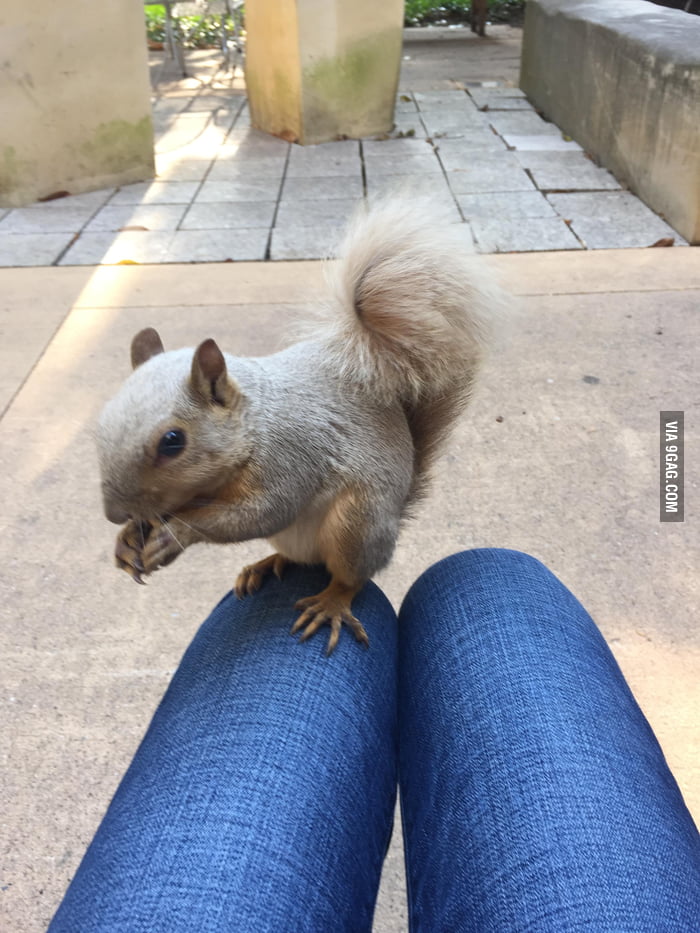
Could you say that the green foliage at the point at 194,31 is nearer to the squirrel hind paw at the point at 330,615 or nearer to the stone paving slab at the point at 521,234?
the stone paving slab at the point at 521,234

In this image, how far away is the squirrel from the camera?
959 millimetres

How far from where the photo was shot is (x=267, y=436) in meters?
1.06

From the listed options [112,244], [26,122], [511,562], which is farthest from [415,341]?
[26,122]

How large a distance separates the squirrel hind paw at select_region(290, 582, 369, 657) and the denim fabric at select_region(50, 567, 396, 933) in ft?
0.05

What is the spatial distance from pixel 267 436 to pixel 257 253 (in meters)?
2.75

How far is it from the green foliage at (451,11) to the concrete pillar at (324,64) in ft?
17.1

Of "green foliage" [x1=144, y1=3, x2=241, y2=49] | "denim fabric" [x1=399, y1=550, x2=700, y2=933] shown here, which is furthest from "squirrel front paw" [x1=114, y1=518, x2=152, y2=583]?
"green foliage" [x1=144, y1=3, x2=241, y2=49]

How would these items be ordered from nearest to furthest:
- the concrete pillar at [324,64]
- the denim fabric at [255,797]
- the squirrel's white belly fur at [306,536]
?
the denim fabric at [255,797] < the squirrel's white belly fur at [306,536] < the concrete pillar at [324,64]

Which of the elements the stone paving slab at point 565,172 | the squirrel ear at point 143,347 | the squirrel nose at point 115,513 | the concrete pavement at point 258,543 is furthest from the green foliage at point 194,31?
the squirrel nose at point 115,513

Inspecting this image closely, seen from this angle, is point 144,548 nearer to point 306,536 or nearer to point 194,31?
point 306,536

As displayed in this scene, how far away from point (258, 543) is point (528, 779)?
1.22 m

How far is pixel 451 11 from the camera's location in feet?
31.8

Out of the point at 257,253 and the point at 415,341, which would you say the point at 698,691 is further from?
the point at 257,253

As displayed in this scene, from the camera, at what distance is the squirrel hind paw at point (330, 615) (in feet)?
3.85
